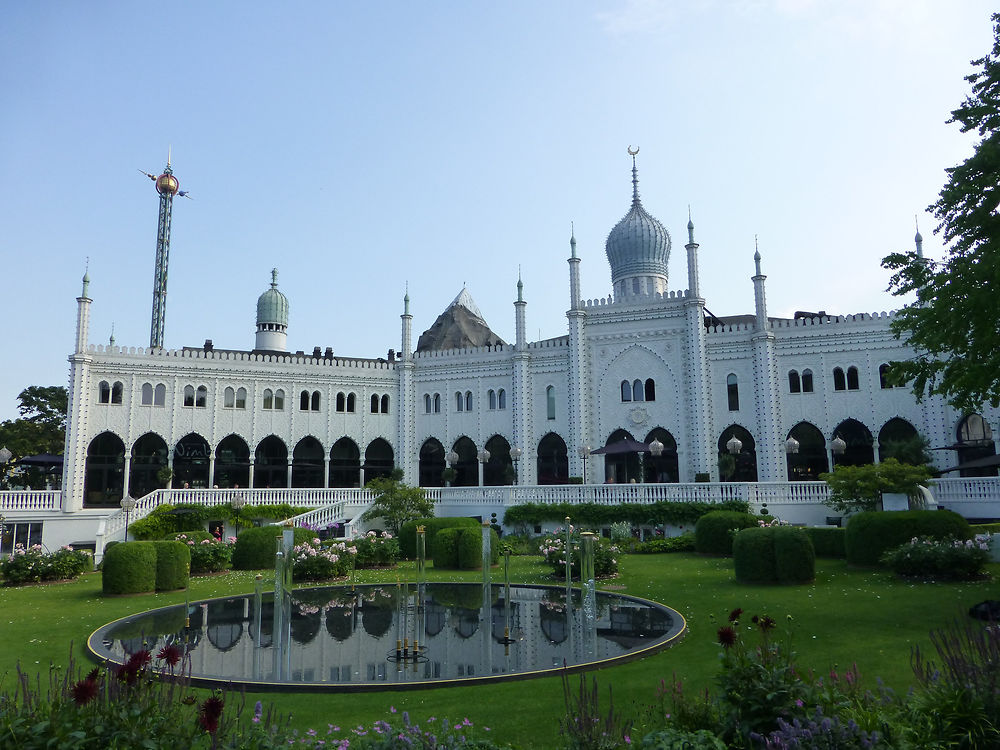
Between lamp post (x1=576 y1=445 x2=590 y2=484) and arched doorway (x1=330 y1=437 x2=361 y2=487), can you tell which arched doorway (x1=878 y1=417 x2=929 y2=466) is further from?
arched doorway (x1=330 y1=437 x2=361 y2=487)

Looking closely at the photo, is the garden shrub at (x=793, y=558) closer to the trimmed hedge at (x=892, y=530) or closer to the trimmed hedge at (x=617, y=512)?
the trimmed hedge at (x=892, y=530)

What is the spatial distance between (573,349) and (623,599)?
29.4 meters

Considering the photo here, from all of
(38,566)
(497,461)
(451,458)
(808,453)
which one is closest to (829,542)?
(808,453)

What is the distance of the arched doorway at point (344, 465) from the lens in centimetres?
4850

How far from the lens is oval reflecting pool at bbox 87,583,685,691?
11.0 metres

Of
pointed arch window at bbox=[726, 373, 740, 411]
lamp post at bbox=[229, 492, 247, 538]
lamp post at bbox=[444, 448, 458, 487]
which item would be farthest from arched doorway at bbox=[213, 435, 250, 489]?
pointed arch window at bbox=[726, 373, 740, 411]

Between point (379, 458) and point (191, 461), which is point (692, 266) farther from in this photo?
point (191, 461)

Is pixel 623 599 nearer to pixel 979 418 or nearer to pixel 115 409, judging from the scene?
pixel 979 418

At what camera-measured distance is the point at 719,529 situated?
2559 cm

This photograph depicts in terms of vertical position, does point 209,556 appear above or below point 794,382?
below

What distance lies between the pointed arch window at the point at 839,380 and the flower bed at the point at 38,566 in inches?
1473

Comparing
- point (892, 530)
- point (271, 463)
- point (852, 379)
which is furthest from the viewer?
point (271, 463)

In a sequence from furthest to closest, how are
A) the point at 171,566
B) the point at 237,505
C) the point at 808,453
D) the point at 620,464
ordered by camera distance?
the point at 620,464 → the point at 808,453 → the point at 237,505 → the point at 171,566

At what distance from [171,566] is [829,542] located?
19799mm
